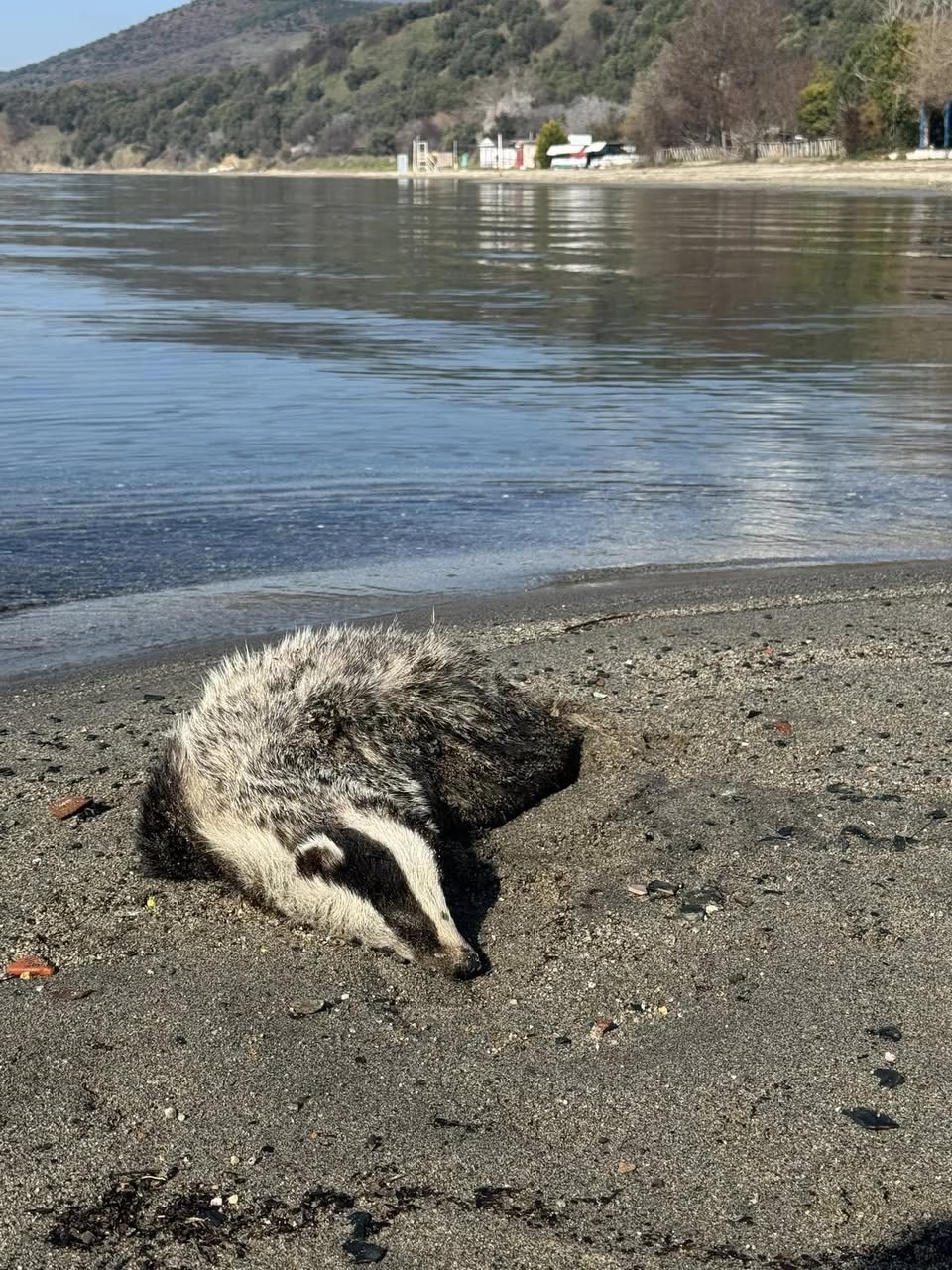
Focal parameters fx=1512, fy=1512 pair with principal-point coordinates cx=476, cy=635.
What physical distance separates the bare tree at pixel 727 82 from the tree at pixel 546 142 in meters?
18.0

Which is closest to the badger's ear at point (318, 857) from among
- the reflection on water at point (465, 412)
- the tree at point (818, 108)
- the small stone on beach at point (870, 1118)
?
the small stone on beach at point (870, 1118)

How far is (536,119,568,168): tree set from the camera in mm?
138750

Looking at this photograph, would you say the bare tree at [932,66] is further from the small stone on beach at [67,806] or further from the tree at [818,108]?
the small stone on beach at [67,806]

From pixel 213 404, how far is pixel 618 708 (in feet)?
34.6

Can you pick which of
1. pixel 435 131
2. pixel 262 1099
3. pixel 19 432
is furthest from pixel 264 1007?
pixel 435 131

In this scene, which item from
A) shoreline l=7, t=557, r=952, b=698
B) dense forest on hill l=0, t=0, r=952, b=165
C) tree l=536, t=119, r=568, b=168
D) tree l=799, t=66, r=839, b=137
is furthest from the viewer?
tree l=536, t=119, r=568, b=168

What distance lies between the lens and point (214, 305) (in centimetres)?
2555

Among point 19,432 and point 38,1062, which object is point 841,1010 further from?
point 19,432

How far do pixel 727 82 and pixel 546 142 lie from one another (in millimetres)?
27195

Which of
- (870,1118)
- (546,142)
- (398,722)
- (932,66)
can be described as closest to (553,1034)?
(870,1118)

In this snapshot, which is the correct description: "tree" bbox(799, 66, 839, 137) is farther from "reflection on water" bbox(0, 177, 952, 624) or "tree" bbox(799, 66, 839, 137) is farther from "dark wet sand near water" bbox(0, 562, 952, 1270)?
"dark wet sand near water" bbox(0, 562, 952, 1270)

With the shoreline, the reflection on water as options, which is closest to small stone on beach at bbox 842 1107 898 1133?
the shoreline

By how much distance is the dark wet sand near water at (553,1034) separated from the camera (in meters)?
3.31

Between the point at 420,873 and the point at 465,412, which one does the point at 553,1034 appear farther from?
the point at 465,412
